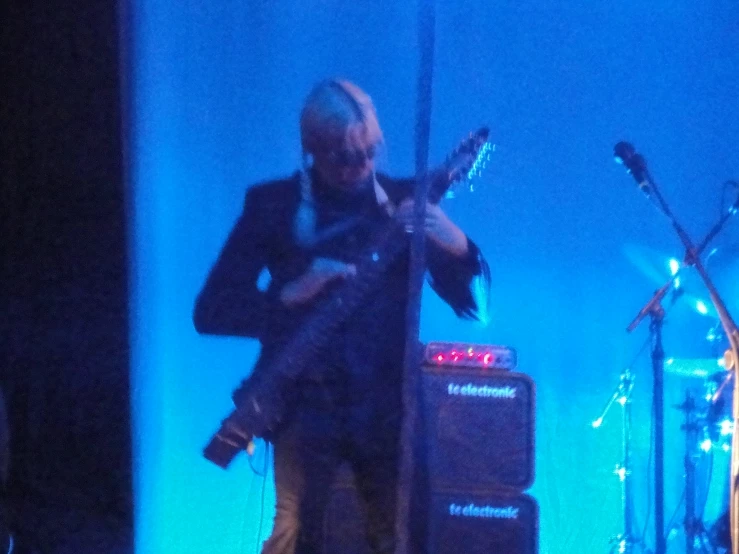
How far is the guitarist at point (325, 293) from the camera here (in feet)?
5.77

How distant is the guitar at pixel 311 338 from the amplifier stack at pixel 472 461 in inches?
8.3

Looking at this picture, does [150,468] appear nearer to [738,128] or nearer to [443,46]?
[443,46]

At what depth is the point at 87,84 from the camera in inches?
77.0

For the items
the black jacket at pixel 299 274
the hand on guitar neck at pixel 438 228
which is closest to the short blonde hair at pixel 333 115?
the black jacket at pixel 299 274

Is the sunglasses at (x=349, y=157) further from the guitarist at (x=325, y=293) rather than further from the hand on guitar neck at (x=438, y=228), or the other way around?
the hand on guitar neck at (x=438, y=228)

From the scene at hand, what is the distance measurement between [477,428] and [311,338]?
41 centimetres

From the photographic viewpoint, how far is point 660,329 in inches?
90.4

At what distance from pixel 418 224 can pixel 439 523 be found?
651 mm

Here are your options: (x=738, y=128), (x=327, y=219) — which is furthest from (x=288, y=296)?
(x=738, y=128)

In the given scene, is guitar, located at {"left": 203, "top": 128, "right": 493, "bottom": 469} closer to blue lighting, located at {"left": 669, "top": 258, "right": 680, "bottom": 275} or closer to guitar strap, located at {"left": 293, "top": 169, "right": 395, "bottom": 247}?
guitar strap, located at {"left": 293, "top": 169, "right": 395, "bottom": 247}

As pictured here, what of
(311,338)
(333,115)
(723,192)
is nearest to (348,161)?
(333,115)

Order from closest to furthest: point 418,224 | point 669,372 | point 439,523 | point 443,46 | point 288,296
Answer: point 418,224, point 439,523, point 288,296, point 443,46, point 669,372

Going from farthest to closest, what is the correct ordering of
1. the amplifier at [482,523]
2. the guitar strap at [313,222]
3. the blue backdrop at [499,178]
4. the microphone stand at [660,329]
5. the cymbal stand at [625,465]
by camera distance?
the cymbal stand at [625,465]
the blue backdrop at [499,178]
the guitar strap at [313,222]
the amplifier at [482,523]
the microphone stand at [660,329]

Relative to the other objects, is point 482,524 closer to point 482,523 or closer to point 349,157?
point 482,523
